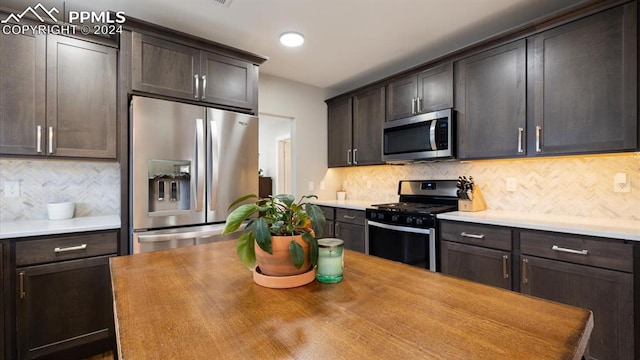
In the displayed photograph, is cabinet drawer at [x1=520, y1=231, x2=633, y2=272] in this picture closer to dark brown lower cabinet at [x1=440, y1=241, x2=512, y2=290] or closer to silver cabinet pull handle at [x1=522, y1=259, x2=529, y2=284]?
silver cabinet pull handle at [x1=522, y1=259, x2=529, y2=284]

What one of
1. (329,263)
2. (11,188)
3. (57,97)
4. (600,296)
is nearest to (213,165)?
(57,97)

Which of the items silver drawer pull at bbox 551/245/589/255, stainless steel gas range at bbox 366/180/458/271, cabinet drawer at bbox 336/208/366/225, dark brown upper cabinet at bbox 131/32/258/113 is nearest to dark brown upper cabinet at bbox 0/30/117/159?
dark brown upper cabinet at bbox 131/32/258/113

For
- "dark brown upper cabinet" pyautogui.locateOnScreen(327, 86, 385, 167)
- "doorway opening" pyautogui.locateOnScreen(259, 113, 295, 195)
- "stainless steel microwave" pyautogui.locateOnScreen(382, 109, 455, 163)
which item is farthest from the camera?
"doorway opening" pyautogui.locateOnScreen(259, 113, 295, 195)

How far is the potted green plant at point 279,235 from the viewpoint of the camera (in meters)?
0.91

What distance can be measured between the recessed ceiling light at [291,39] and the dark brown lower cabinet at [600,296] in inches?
102

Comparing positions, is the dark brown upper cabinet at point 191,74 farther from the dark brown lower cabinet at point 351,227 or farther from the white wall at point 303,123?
the dark brown lower cabinet at point 351,227

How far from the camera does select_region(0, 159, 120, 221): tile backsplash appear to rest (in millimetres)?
2279

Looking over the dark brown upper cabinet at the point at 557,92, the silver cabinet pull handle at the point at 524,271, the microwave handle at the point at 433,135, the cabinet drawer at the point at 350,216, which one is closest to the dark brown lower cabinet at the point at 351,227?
the cabinet drawer at the point at 350,216

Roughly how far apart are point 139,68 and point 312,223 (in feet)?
6.92

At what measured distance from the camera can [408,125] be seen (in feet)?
10.0

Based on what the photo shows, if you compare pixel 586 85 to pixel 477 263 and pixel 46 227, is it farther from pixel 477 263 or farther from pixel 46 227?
pixel 46 227

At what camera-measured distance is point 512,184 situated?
2.62 m

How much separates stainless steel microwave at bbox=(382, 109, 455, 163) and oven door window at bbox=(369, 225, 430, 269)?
797 mm

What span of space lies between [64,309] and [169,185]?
3.40 ft
